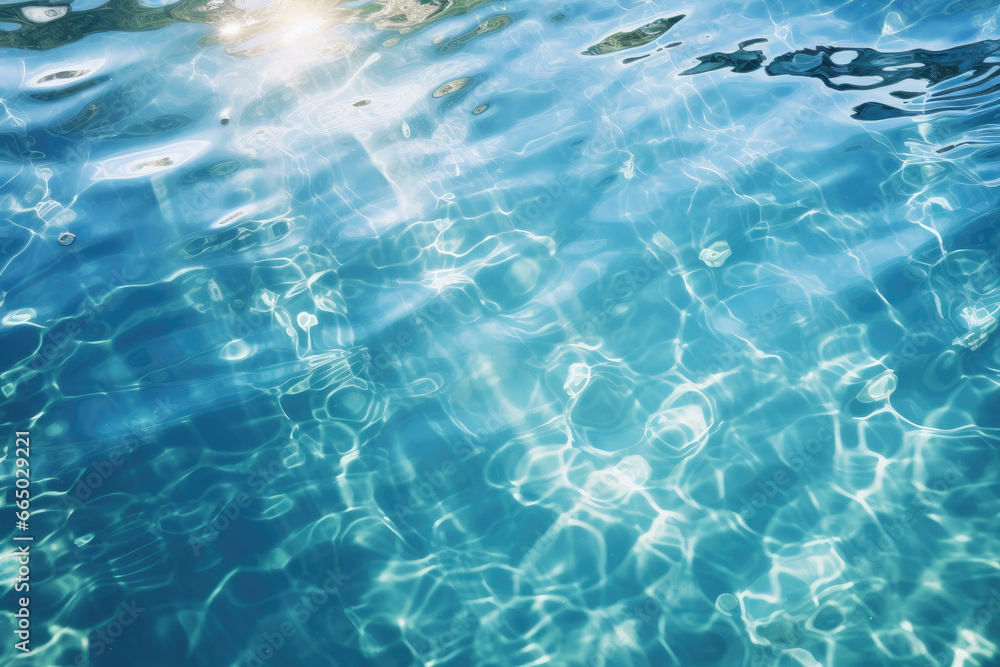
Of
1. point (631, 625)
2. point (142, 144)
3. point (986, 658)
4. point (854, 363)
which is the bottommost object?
point (986, 658)

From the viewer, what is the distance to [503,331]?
442cm

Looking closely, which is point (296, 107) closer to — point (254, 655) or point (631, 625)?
point (254, 655)

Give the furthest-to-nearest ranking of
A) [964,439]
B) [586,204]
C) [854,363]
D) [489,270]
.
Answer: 1. [586,204]
2. [489,270]
3. [854,363]
4. [964,439]

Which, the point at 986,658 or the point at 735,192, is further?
the point at 735,192

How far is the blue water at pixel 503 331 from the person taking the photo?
3547 millimetres

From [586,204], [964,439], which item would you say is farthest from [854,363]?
[586,204]

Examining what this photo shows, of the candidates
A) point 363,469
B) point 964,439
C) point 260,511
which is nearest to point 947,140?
point 964,439

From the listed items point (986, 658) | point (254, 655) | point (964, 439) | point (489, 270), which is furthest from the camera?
point (489, 270)

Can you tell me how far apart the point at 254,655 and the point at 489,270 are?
2997 mm

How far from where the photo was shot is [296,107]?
5375mm

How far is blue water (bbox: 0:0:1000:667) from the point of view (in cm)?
355

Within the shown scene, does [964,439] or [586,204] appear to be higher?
[586,204]

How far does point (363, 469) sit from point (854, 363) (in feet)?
11.5

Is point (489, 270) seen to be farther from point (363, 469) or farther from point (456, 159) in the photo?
point (363, 469)
